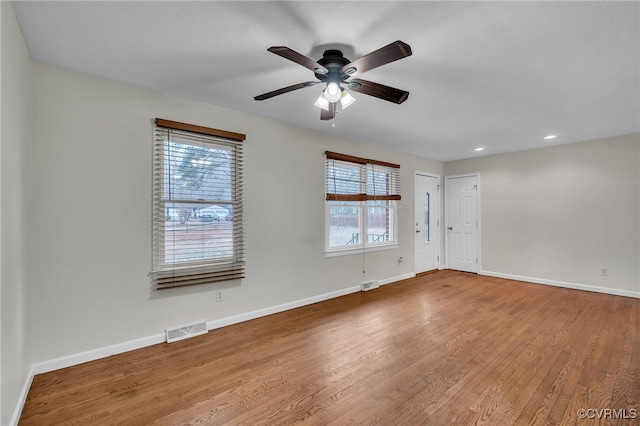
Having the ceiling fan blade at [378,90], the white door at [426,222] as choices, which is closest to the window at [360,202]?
the white door at [426,222]

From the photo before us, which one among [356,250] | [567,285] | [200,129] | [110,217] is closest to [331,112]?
[200,129]

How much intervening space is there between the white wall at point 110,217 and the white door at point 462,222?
14.3 ft

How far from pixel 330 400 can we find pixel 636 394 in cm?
215

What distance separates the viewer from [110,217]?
257cm

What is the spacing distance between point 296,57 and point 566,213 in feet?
17.7

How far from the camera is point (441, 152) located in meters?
5.48

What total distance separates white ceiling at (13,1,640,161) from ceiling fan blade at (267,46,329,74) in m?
0.23

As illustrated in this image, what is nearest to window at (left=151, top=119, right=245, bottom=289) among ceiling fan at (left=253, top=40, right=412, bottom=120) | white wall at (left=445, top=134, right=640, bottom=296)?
ceiling fan at (left=253, top=40, right=412, bottom=120)

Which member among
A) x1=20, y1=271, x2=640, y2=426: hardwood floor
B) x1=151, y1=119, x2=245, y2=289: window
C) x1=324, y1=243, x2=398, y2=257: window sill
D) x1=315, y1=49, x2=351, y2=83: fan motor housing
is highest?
x1=315, y1=49, x2=351, y2=83: fan motor housing

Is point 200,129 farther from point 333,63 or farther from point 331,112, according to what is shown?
point 333,63

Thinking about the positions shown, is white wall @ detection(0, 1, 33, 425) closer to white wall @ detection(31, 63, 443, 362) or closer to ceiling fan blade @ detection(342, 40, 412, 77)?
white wall @ detection(31, 63, 443, 362)

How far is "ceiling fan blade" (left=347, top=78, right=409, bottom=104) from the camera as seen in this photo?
2.11m

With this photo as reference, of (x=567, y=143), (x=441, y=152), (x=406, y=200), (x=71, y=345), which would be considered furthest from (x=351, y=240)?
(x=567, y=143)

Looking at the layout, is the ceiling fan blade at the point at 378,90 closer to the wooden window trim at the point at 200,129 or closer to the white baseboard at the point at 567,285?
the wooden window trim at the point at 200,129
